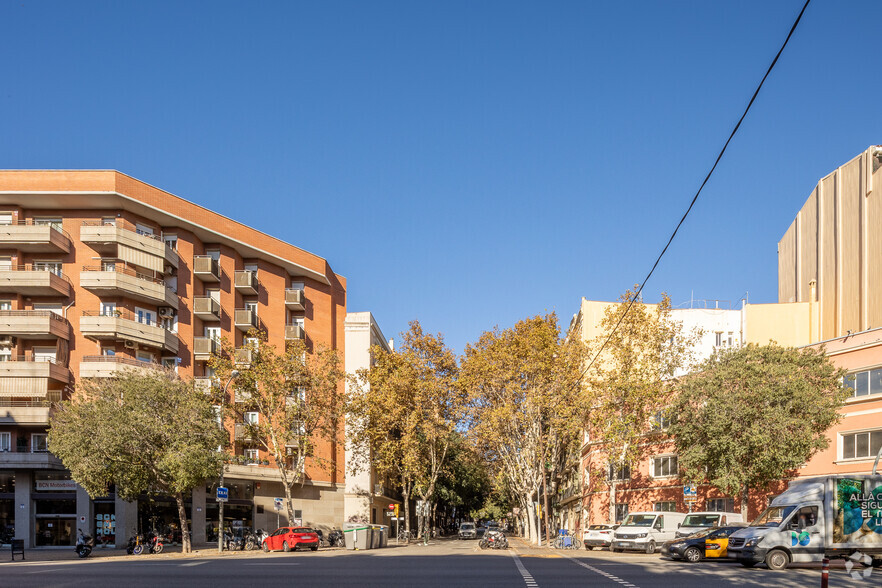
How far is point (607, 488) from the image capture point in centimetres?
5656

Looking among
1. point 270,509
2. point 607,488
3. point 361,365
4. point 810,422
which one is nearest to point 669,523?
point 810,422

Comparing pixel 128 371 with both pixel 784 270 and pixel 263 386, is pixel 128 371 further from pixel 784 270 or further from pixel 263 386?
pixel 784 270

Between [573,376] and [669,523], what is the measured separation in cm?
1220

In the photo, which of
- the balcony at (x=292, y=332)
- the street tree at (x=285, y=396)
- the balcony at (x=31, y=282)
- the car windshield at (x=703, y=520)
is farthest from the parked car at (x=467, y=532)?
the car windshield at (x=703, y=520)

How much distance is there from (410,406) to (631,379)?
16361 millimetres

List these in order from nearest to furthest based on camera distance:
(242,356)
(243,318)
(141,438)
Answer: (141,438), (242,356), (243,318)

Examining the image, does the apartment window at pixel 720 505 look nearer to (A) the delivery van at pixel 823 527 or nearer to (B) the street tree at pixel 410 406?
(B) the street tree at pixel 410 406

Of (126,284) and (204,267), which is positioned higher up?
(204,267)

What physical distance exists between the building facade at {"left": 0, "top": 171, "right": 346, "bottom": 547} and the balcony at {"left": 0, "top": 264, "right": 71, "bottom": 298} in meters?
0.07

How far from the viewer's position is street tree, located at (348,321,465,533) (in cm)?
5372

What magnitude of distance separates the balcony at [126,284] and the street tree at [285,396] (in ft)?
16.2

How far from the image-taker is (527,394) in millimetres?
48094

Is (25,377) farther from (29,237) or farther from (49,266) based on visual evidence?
(29,237)

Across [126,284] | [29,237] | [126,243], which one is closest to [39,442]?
[126,284]
